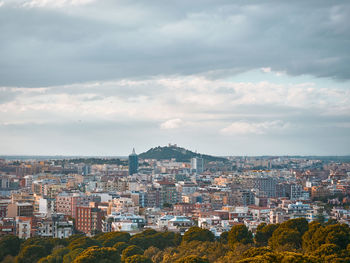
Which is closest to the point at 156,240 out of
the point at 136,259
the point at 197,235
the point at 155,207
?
the point at 197,235

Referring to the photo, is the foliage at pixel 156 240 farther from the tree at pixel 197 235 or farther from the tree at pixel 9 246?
the tree at pixel 9 246

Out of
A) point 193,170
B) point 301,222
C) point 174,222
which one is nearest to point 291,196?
point 174,222

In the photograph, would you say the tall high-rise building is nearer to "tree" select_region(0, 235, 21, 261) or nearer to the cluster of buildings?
→ the cluster of buildings

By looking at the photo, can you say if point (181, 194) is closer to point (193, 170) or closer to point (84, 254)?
point (84, 254)

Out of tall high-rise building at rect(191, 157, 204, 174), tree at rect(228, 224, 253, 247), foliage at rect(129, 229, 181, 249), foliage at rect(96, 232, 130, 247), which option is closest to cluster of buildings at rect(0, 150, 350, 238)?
foliage at rect(129, 229, 181, 249)

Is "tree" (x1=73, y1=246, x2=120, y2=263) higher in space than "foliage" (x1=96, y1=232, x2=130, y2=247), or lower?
higher

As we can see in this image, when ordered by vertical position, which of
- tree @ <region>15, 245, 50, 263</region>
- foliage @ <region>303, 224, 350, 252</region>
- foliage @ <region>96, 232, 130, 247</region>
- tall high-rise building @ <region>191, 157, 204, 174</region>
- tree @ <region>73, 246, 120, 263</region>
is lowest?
tree @ <region>15, 245, 50, 263</region>

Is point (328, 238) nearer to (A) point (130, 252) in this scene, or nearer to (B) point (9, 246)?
(A) point (130, 252)

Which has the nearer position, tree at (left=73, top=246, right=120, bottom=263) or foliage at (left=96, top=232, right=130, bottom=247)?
tree at (left=73, top=246, right=120, bottom=263)
